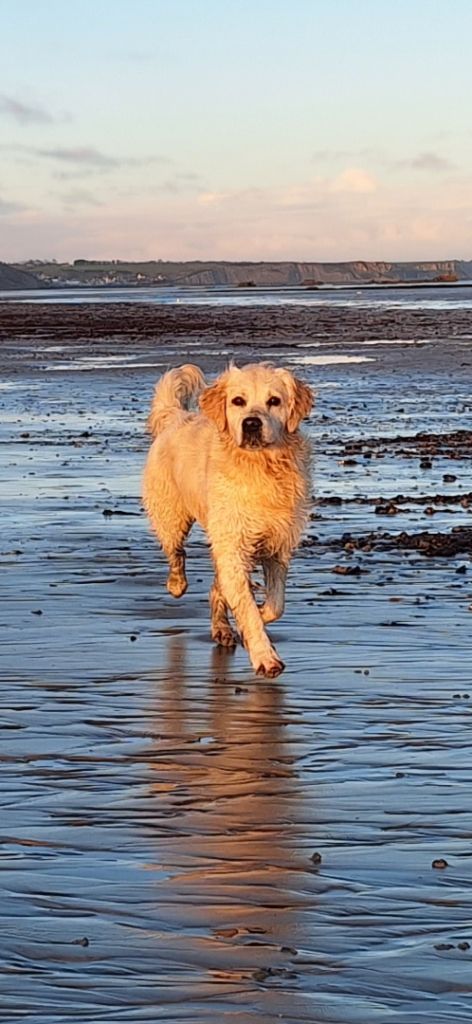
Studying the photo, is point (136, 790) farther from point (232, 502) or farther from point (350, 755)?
point (232, 502)

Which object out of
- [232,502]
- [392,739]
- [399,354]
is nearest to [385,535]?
[232,502]

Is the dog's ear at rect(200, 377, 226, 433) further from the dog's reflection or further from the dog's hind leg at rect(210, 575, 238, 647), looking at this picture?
the dog's reflection

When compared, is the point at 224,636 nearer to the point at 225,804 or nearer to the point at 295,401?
the point at 295,401

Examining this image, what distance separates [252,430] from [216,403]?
41 centimetres

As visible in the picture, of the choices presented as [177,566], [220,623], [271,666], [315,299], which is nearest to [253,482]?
[220,623]

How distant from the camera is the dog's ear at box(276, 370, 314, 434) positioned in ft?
29.7

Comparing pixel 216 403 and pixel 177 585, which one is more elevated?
pixel 216 403

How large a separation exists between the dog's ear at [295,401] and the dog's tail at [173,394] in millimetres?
1907

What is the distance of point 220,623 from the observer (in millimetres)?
9422

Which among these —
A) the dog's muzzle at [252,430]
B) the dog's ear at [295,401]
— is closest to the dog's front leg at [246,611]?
the dog's muzzle at [252,430]

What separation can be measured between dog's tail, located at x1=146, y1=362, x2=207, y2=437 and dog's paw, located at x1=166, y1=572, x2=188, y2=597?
97 centimetres

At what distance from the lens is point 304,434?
9.34 metres

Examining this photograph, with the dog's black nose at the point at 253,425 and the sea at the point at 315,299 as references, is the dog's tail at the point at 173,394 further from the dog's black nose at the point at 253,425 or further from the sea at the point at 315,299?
the sea at the point at 315,299

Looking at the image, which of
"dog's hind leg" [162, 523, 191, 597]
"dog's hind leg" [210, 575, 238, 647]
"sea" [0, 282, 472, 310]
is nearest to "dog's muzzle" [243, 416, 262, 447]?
"dog's hind leg" [210, 575, 238, 647]
